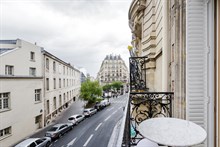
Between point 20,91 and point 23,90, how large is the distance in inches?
17.4

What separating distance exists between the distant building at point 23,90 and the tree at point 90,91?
761 centimetres

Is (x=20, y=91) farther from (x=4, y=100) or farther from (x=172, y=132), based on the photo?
(x=172, y=132)

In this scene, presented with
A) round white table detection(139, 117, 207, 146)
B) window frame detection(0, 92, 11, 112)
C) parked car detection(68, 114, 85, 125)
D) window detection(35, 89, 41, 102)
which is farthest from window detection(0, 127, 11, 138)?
round white table detection(139, 117, 207, 146)

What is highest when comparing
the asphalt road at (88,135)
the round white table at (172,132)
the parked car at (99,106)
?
the round white table at (172,132)

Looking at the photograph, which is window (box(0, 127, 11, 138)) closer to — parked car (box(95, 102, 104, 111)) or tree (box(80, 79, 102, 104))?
tree (box(80, 79, 102, 104))

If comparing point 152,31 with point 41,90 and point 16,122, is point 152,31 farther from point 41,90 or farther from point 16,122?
point 41,90

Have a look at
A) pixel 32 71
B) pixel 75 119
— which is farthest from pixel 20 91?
pixel 75 119

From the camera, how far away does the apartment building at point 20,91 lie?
1333 centimetres

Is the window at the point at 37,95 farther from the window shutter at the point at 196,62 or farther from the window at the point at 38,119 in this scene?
the window shutter at the point at 196,62

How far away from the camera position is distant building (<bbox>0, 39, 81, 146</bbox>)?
13.4 m

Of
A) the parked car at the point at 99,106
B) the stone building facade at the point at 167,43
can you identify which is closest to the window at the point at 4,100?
the stone building facade at the point at 167,43

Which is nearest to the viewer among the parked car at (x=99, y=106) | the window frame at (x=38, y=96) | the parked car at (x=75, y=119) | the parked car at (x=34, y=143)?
the parked car at (x=34, y=143)

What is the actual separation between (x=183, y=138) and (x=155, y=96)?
1.95 metres

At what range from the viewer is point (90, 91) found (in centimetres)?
2942
